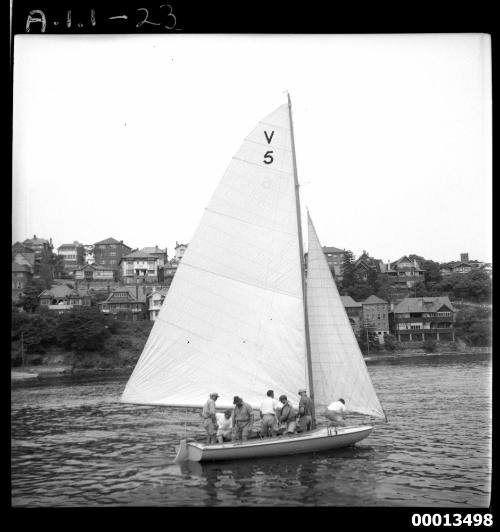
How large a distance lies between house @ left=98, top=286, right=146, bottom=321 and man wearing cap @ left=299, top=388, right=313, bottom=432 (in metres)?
63.1

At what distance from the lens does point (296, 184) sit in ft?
62.5

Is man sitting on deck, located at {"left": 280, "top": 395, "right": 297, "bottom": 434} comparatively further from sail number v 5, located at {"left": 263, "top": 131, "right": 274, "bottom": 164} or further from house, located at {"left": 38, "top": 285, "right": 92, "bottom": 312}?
house, located at {"left": 38, "top": 285, "right": 92, "bottom": 312}

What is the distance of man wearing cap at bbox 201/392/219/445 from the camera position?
58.9 feet

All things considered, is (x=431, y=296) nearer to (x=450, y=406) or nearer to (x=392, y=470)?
(x=450, y=406)

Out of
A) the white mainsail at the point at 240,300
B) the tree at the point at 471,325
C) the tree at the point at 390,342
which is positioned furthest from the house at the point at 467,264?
the tree at the point at 390,342

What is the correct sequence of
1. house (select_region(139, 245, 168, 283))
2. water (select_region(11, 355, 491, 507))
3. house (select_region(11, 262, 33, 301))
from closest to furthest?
1. water (select_region(11, 355, 491, 507))
2. house (select_region(11, 262, 33, 301))
3. house (select_region(139, 245, 168, 283))

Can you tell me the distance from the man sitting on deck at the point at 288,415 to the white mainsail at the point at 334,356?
1.24m

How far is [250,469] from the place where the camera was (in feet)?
57.4

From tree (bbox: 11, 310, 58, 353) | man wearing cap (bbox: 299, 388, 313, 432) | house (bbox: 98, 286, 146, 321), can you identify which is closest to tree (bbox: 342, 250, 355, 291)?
house (bbox: 98, 286, 146, 321)

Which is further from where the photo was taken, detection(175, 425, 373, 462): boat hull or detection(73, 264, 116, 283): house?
detection(73, 264, 116, 283): house

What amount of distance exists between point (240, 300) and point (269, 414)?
11.1 ft

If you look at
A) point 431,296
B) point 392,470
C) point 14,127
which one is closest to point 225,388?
point 392,470

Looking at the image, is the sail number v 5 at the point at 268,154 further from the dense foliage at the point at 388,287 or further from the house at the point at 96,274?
the house at the point at 96,274

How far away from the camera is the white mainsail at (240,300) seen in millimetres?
18672
